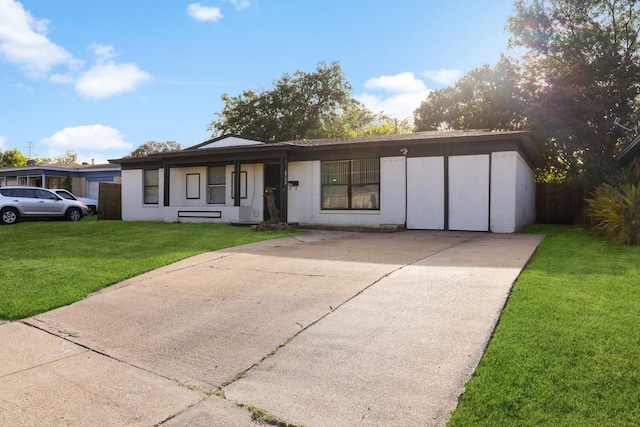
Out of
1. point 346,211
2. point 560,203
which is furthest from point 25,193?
point 560,203

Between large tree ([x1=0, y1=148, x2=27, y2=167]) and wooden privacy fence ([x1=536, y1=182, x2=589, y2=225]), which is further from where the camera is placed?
large tree ([x1=0, y1=148, x2=27, y2=167])

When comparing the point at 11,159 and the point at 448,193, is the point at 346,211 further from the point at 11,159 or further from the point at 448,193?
the point at 11,159

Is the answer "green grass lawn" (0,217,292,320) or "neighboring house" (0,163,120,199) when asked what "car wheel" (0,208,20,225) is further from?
"neighboring house" (0,163,120,199)

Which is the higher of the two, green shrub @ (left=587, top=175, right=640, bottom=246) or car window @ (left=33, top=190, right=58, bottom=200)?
car window @ (left=33, top=190, right=58, bottom=200)

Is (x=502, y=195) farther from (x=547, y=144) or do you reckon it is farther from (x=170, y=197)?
(x=170, y=197)

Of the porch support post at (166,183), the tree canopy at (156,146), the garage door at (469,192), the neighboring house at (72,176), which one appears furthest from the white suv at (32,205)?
the tree canopy at (156,146)

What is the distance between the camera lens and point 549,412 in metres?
2.55

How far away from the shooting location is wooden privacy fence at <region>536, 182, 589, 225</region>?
19.0 meters

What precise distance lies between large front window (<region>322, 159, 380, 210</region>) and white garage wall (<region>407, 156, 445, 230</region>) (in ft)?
3.72

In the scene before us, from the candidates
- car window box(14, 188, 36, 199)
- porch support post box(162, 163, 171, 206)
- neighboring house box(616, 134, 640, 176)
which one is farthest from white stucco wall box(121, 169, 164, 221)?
neighboring house box(616, 134, 640, 176)

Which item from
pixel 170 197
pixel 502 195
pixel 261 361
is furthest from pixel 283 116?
pixel 261 361

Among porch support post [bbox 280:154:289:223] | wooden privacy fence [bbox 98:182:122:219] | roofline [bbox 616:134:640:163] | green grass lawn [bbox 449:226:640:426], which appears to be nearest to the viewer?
green grass lawn [bbox 449:226:640:426]

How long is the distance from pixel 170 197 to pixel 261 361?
16043 millimetres

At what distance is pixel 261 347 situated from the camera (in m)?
3.92
